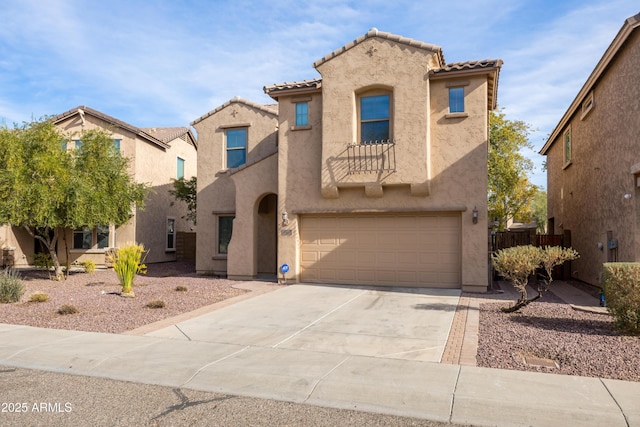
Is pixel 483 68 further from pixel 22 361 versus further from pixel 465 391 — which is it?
pixel 22 361

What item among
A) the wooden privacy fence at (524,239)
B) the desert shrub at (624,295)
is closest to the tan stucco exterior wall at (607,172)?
the wooden privacy fence at (524,239)

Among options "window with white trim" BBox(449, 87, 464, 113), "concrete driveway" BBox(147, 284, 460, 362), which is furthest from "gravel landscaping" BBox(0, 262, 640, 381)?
"window with white trim" BBox(449, 87, 464, 113)

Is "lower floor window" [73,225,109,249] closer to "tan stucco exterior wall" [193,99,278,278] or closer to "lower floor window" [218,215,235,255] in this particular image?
"tan stucco exterior wall" [193,99,278,278]

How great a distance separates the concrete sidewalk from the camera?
Result: 482cm

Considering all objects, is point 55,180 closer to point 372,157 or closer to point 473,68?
point 372,157

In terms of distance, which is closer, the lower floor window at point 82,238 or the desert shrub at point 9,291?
the desert shrub at point 9,291

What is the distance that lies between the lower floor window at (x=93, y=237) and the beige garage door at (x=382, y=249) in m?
11.5

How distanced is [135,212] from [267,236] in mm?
7536

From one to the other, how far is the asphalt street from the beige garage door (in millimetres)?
9674

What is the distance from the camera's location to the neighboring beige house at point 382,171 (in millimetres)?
13539

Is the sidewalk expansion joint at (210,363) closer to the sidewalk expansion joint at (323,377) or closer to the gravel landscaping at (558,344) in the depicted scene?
the sidewalk expansion joint at (323,377)

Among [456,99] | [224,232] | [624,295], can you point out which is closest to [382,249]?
[456,99]

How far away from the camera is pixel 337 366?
6.21 meters

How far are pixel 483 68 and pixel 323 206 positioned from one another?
6357 mm
